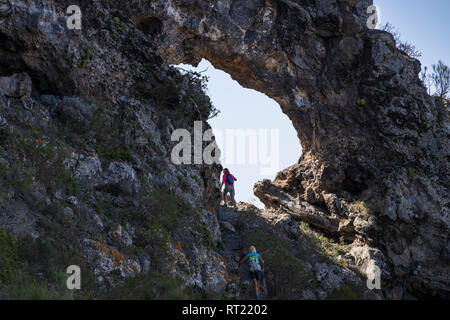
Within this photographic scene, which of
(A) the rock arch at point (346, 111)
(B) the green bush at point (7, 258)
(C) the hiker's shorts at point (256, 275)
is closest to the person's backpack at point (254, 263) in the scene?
(C) the hiker's shorts at point (256, 275)

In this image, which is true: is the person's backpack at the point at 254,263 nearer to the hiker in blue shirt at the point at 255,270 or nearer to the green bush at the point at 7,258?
the hiker in blue shirt at the point at 255,270

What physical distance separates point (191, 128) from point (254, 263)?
6004 millimetres

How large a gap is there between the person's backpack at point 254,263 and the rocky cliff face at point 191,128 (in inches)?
36.1

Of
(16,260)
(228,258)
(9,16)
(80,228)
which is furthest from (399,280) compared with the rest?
(9,16)

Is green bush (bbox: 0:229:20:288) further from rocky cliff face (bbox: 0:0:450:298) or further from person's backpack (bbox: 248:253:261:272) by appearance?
person's backpack (bbox: 248:253:261:272)

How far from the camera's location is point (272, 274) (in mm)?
13094

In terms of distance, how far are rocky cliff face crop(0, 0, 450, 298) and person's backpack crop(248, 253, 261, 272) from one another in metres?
0.92

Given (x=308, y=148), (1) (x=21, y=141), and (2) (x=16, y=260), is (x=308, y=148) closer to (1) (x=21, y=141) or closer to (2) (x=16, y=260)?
(1) (x=21, y=141)

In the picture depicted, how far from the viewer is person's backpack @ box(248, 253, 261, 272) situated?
1197 centimetres

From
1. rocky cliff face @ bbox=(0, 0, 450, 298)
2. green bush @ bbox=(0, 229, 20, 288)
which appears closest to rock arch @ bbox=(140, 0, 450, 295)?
rocky cliff face @ bbox=(0, 0, 450, 298)

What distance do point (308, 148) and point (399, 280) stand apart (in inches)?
325

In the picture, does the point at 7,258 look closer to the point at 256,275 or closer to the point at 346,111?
the point at 256,275

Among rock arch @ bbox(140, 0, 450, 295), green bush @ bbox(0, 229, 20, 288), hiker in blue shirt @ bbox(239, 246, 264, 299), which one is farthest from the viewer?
rock arch @ bbox(140, 0, 450, 295)
